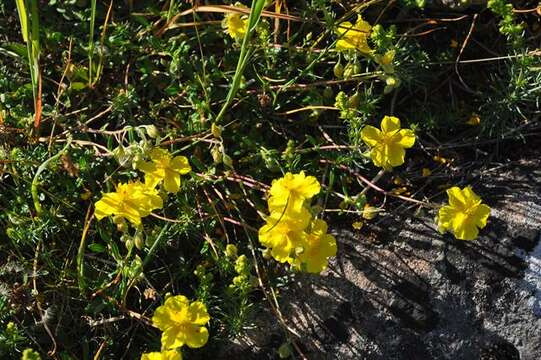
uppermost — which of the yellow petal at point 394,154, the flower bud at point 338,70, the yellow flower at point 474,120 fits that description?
the flower bud at point 338,70

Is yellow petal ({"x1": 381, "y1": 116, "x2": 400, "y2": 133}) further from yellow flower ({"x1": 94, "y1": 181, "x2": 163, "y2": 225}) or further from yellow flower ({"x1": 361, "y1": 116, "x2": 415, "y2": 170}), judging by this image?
yellow flower ({"x1": 94, "y1": 181, "x2": 163, "y2": 225})

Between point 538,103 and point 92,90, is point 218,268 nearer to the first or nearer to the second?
point 92,90

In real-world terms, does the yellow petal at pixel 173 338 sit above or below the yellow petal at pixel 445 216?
below

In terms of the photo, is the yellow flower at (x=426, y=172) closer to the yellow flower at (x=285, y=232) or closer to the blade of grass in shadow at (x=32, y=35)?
the yellow flower at (x=285, y=232)

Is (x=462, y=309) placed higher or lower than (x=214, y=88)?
lower

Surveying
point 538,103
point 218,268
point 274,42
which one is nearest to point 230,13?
point 274,42

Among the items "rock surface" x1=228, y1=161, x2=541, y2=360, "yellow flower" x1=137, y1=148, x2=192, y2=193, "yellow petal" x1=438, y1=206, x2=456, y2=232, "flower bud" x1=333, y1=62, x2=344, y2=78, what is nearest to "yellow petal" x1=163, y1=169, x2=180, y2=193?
"yellow flower" x1=137, y1=148, x2=192, y2=193

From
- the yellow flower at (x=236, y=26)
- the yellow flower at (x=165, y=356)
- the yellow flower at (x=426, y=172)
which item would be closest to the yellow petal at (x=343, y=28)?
the yellow flower at (x=236, y=26)

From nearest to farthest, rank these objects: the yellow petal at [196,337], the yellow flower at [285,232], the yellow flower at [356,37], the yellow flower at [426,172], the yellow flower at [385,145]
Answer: the yellow flower at [285,232]
the yellow petal at [196,337]
the yellow flower at [385,145]
the yellow flower at [356,37]
the yellow flower at [426,172]
